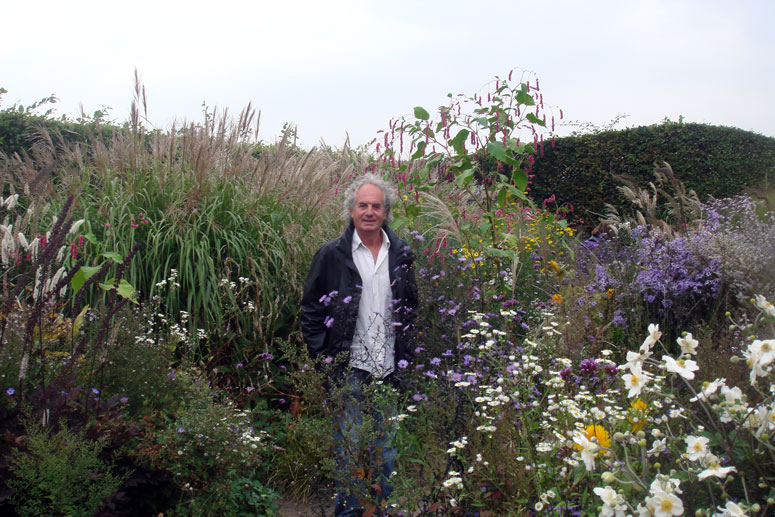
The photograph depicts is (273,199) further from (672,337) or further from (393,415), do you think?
(672,337)

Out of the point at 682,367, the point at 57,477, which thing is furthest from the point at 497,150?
the point at 57,477

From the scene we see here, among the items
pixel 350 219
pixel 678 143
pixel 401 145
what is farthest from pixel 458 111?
pixel 678 143

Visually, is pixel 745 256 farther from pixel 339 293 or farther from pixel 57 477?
pixel 57 477

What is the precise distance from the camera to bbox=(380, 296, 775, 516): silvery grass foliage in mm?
1701

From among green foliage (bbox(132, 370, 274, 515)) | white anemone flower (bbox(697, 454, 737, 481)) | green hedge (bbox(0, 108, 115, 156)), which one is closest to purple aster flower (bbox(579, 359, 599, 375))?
white anemone flower (bbox(697, 454, 737, 481))

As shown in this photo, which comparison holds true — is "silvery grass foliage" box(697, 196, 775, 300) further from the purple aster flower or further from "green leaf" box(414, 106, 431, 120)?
"green leaf" box(414, 106, 431, 120)

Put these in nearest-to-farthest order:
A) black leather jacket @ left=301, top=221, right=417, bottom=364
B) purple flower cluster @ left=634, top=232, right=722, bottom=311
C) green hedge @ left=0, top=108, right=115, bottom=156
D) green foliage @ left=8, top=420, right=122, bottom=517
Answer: green foliage @ left=8, top=420, right=122, bottom=517
black leather jacket @ left=301, top=221, right=417, bottom=364
purple flower cluster @ left=634, top=232, right=722, bottom=311
green hedge @ left=0, top=108, right=115, bottom=156

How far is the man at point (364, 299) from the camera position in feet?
10.8

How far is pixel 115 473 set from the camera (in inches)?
111

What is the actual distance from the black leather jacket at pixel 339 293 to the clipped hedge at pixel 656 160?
6847 millimetres

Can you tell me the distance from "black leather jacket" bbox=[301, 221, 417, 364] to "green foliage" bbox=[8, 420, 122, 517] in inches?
48.0

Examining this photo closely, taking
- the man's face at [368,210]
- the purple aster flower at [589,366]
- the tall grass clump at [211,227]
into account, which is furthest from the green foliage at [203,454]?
the purple aster flower at [589,366]

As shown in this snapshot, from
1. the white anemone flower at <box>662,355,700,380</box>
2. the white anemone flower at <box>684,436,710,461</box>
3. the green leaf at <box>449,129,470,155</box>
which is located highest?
the green leaf at <box>449,129,470,155</box>

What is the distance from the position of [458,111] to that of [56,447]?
11.7ft
